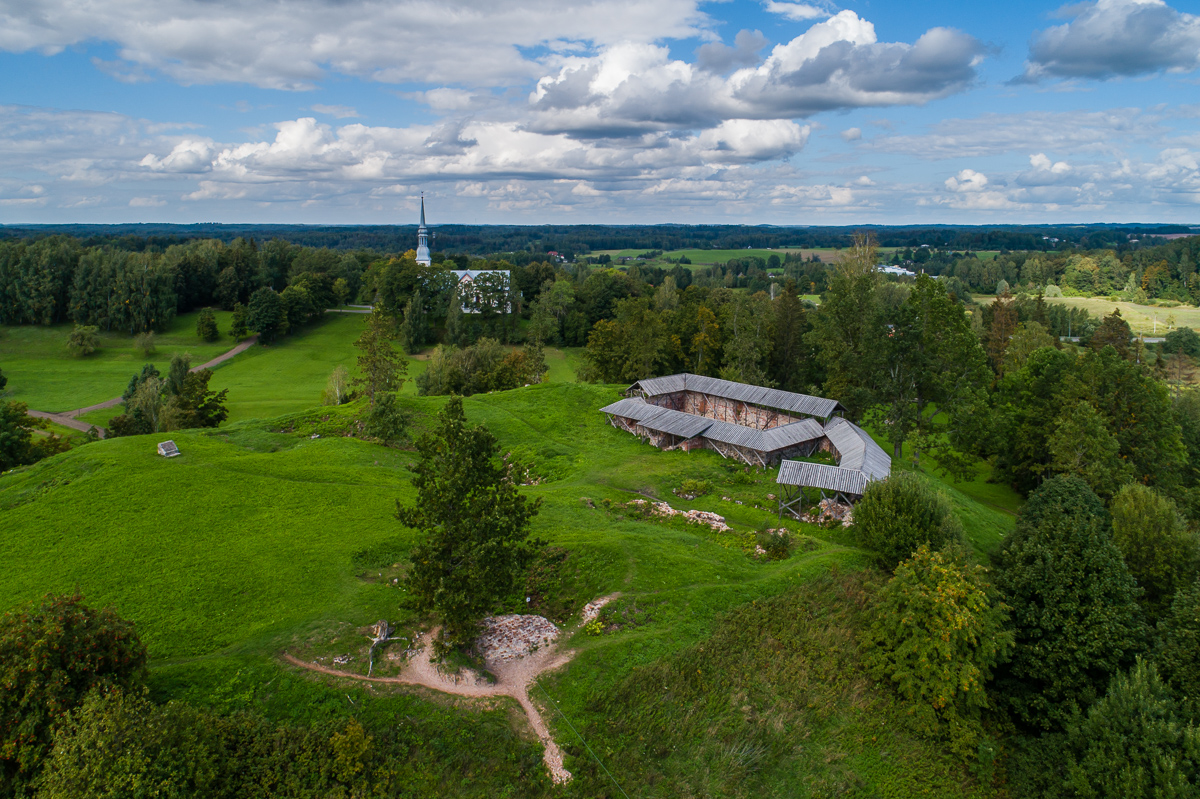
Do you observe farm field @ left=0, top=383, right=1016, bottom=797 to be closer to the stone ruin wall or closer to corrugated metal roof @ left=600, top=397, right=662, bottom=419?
corrugated metal roof @ left=600, top=397, right=662, bottom=419

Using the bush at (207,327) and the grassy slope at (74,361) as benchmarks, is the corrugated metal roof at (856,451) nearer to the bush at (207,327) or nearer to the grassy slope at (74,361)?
the grassy slope at (74,361)

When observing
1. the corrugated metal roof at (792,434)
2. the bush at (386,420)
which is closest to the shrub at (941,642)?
the corrugated metal roof at (792,434)

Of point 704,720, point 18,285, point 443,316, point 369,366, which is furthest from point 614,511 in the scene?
point 18,285

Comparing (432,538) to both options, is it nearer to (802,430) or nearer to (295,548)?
(295,548)

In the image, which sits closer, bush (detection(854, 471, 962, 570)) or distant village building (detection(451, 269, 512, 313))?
bush (detection(854, 471, 962, 570))

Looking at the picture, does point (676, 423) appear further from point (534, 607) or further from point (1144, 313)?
point (1144, 313)

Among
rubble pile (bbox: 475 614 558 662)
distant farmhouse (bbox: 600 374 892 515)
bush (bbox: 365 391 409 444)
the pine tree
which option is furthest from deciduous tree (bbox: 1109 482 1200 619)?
bush (bbox: 365 391 409 444)

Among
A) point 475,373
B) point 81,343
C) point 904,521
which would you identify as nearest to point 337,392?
point 475,373
